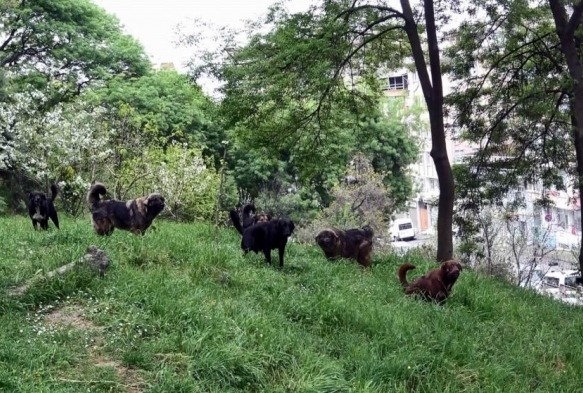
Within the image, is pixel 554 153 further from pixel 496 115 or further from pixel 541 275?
pixel 541 275

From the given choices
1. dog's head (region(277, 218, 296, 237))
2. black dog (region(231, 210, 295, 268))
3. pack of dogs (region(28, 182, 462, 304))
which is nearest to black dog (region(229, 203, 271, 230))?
pack of dogs (region(28, 182, 462, 304))

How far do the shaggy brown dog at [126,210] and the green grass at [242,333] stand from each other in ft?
4.90

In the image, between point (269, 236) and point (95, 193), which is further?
point (95, 193)

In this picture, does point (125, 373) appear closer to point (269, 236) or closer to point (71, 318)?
point (71, 318)

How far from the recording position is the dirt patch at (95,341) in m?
4.48

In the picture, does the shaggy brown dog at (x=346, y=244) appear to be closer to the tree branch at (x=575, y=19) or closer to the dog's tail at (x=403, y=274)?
the dog's tail at (x=403, y=274)

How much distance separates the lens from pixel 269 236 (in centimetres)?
903

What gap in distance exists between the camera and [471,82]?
48.0ft

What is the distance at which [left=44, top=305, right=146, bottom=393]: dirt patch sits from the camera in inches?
176

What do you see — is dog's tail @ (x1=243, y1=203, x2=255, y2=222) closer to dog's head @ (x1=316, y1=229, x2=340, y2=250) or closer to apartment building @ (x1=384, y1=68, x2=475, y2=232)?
dog's head @ (x1=316, y1=229, x2=340, y2=250)

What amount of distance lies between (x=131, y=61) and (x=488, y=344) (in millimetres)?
25012

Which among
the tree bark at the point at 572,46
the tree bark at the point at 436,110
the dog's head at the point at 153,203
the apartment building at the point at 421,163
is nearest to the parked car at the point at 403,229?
the apartment building at the point at 421,163

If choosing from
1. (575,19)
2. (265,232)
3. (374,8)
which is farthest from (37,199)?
(575,19)

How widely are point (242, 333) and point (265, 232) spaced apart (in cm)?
380
